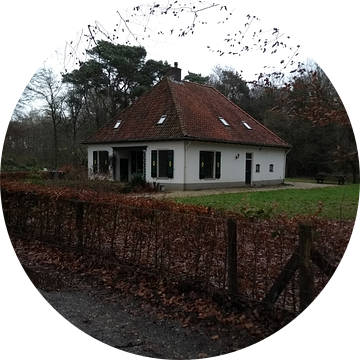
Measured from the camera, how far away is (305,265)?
3.50m

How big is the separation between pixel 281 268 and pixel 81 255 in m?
3.70

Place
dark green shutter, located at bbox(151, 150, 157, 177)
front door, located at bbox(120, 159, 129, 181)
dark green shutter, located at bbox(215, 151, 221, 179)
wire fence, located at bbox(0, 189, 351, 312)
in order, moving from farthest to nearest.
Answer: front door, located at bbox(120, 159, 129, 181) < dark green shutter, located at bbox(215, 151, 221, 179) < dark green shutter, located at bbox(151, 150, 157, 177) < wire fence, located at bbox(0, 189, 351, 312)

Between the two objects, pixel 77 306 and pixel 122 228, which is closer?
pixel 77 306

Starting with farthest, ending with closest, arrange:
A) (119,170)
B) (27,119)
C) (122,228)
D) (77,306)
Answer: (27,119) < (119,170) < (122,228) < (77,306)

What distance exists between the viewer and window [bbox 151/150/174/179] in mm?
19750

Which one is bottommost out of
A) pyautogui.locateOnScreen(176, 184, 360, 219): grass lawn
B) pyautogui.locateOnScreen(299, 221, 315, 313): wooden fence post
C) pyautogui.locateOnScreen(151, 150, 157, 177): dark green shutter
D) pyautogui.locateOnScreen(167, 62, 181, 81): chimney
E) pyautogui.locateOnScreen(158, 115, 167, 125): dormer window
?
pyautogui.locateOnScreen(176, 184, 360, 219): grass lawn

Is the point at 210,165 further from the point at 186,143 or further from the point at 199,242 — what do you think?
the point at 199,242

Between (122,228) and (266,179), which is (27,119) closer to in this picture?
(266,179)

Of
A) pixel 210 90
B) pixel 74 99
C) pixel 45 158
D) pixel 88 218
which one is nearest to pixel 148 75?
pixel 210 90

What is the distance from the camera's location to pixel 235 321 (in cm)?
389

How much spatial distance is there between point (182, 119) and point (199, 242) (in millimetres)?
16570

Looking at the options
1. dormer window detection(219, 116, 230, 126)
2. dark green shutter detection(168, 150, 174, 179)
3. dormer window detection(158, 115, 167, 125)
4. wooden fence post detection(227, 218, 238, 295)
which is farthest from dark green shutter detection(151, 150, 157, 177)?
wooden fence post detection(227, 218, 238, 295)

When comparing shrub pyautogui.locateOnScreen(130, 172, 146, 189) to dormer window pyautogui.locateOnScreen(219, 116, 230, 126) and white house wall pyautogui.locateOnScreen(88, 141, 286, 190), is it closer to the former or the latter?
white house wall pyautogui.locateOnScreen(88, 141, 286, 190)

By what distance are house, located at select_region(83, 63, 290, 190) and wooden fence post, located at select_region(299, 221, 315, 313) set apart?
15525mm
